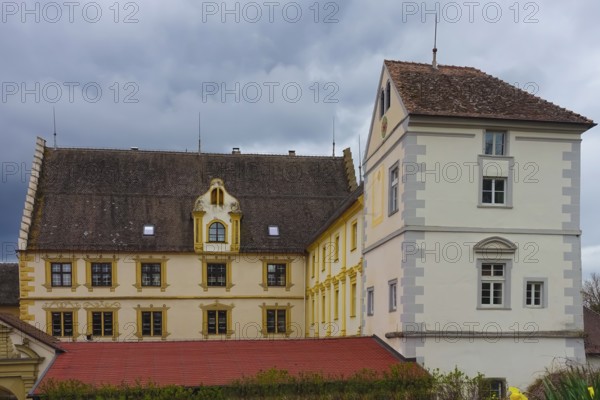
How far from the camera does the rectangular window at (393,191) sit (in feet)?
68.1

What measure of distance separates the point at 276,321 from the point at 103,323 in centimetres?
918

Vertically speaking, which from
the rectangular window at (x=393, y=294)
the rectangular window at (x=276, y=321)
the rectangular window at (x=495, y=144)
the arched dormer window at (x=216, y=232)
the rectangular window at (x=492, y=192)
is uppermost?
the rectangular window at (x=495, y=144)

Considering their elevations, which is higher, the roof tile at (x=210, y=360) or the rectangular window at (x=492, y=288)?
the rectangular window at (x=492, y=288)

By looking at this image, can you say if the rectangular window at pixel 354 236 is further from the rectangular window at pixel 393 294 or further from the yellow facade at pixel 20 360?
the yellow facade at pixel 20 360

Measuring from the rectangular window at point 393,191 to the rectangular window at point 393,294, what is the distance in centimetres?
213

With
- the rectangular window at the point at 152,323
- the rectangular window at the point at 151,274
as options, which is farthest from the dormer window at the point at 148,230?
the rectangular window at the point at 152,323

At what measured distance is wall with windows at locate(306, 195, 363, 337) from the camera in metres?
26.4

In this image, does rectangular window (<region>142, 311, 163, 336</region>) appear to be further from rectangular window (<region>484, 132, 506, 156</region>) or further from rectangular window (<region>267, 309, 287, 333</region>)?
rectangular window (<region>484, 132, 506, 156</region>)

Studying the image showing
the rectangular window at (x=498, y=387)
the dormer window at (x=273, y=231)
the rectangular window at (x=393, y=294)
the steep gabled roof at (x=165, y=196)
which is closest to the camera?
the rectangular window at (x=498, y=387)

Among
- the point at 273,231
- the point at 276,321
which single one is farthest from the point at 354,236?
the point at 276,321

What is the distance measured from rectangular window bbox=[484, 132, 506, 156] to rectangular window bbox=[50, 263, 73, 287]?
24.5m

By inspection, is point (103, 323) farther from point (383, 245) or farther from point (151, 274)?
point (383, 245)

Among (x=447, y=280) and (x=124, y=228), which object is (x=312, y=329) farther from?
(x=447, y=280)

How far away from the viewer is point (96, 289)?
119 feet
